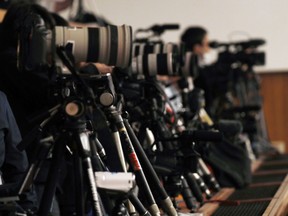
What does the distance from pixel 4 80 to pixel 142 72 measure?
0.57 m

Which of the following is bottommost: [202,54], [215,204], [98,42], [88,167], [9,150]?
[215,204]

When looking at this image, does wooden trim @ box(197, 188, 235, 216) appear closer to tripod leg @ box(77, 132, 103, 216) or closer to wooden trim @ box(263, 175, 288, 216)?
wooden trim @ box(263, 175, 288, 216)

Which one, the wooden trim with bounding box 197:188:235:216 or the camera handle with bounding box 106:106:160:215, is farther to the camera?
the wooden trim with bounding box 197:188:235:216

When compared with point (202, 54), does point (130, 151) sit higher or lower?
higher

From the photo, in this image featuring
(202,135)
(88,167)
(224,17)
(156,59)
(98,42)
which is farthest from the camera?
(224,17)

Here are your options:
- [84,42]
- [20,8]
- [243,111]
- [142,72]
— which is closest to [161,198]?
[84,42]

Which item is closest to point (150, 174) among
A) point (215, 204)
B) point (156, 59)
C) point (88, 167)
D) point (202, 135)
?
point (202, 135)

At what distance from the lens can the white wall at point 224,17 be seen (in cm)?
673

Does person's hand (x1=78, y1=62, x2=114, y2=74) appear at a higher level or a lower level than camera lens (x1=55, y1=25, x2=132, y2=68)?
lower

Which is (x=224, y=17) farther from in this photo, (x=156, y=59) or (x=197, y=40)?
(x=156, y=59)

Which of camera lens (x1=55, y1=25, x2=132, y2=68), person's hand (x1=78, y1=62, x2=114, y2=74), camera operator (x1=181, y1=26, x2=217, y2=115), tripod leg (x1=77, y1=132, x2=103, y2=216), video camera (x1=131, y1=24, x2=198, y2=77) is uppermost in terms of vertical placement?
camera lens (x1=55, y1=25, x2=132, y2=68)

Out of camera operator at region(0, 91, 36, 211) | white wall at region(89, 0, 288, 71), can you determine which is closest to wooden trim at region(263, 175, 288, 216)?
camera operator at region(0, 91, 36, 211)

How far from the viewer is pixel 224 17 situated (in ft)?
22.9

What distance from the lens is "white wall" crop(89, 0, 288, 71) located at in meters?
6.73
